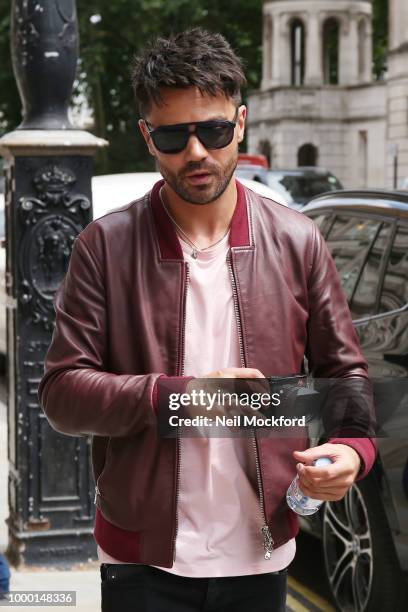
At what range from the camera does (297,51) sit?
68.4m

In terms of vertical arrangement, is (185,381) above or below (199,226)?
below

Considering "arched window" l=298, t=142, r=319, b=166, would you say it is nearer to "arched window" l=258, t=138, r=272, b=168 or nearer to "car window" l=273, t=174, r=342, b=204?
"arched window" l=258, t=138, r=272, b=168

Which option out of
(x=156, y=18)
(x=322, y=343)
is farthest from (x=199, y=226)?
(x=156, y=18)

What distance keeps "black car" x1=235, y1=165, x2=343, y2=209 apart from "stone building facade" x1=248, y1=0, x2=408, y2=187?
124ft

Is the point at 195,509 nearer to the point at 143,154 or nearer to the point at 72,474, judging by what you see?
the point at 72,474

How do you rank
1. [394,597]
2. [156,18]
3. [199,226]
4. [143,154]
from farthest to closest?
1. [143,154]
2. [156,18]
3. [394,597]
4. [199,226]

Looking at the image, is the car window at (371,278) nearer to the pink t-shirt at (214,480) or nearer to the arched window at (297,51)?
the pink t-shirt at (214,480)

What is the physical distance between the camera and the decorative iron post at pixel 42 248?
18.6 feet

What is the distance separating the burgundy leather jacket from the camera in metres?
2.67

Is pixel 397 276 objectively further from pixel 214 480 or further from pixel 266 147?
pixel 266 147

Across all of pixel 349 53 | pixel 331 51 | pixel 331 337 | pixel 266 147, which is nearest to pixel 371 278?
pixel 331 337

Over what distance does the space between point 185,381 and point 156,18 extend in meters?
44.3

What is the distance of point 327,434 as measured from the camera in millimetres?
2703

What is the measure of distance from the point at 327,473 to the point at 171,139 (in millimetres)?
730
